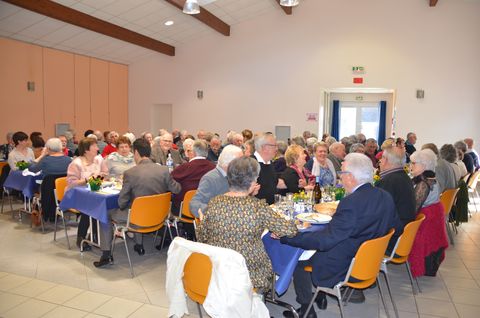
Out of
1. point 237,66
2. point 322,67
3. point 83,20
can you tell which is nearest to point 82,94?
point 83,20

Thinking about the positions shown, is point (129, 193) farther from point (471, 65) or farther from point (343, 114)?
point (343, 114)

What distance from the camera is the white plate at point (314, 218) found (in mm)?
2929

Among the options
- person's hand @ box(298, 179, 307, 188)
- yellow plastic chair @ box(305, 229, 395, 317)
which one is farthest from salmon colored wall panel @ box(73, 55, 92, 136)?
yellow plastic chair @ box(305, 229, 395, 317)

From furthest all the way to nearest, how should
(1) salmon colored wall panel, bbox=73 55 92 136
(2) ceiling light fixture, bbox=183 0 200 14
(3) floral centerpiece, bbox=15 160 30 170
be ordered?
(1) salmon colored wall panel, bbox=73 55 92 136 < (2) ceiling light fixture, bbox=183 0 200 14 < (3) floral centerpiece, bbox=15 160 30 170

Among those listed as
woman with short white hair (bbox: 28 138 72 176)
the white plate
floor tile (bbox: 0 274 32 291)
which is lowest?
floor tile (bbox: 0 274 32 291)

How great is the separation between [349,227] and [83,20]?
7720 mm

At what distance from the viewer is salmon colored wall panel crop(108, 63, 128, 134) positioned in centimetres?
1171

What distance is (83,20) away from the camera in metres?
8.19

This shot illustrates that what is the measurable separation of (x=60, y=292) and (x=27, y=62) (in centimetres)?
744

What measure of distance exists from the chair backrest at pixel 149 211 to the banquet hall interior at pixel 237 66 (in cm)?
287

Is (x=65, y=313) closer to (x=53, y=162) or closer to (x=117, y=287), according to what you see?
(x=117, y=287)

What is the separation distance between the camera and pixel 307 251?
2781 mm

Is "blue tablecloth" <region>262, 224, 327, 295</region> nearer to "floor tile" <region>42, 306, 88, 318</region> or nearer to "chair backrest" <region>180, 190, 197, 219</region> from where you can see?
"chair backrest" <region>180, 190, 197, 219</region>

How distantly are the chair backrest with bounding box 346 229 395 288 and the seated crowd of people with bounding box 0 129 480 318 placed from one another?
9cm
